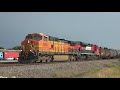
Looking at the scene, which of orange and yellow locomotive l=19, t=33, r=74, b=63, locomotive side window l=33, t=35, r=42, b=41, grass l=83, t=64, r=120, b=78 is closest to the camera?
grass l=83, t=64, r=120, b=78

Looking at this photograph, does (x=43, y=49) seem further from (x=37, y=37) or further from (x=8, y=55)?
(x=8, y=55)

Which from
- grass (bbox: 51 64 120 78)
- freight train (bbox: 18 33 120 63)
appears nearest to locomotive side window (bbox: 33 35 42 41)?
freight train (bbox: 18 33 120 63)

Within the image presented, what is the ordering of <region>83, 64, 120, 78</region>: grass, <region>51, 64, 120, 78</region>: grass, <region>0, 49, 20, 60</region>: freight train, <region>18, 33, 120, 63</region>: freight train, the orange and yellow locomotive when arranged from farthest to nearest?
<region>0, 49, 20, 60</region>: freight train
<region>18, 33, 120, 63</region>: freight train
the orange and yellow locomotive
<region>51, 64, 120, 78</region>: grass
<region>83, 64, 120, 78</region>: grass

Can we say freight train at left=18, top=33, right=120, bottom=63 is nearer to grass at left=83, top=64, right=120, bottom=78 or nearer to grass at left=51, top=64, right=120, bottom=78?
grass at left=51, top=64, right=120, bottom=78

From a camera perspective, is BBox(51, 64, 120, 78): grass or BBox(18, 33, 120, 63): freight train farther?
BBox(18, 33, 120, 63): freight train

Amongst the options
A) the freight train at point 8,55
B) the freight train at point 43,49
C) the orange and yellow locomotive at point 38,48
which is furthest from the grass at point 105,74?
the freight train at point 8,55

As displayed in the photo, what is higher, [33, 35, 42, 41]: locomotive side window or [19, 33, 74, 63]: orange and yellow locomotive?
[33, 35, 42, 41]: locomotive side window

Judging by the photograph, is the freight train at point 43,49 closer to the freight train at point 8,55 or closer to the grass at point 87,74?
the grass at point 87,74

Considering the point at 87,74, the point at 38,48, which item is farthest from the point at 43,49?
the point at 87,74

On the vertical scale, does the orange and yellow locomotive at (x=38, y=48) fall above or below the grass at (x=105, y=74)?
above
